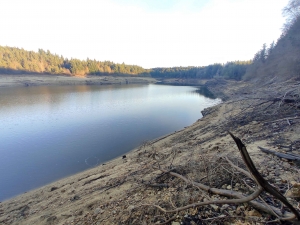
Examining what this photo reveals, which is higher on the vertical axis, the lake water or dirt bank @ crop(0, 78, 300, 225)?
dirt bank @ crop(0, 78, 300, 225)

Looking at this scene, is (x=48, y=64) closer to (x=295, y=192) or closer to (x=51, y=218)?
(x=51, y=218)

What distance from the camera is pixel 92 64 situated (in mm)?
97375

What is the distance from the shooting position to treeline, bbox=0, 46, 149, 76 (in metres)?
70.9

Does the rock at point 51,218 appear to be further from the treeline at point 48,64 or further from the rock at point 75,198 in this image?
the treeline at point 48,64

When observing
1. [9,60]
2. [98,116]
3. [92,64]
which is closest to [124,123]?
[98,116]

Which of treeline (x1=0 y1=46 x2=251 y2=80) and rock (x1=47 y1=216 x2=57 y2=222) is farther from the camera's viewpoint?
treeline (x1=0 y1=46 x2=251 y2=80)

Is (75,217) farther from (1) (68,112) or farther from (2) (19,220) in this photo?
(1) (68,112)

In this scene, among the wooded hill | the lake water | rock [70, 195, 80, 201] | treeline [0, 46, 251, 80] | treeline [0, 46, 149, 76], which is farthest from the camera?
treeline [0, 46, 149, 76]

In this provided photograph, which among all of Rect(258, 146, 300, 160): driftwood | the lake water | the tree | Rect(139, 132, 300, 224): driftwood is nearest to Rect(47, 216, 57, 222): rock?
Rect(139, 132, 300, 224): driftwood

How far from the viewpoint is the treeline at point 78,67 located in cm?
6912

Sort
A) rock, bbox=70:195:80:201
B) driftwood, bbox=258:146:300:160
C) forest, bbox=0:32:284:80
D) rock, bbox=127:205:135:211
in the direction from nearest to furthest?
rock, bbox=127:205:135:211 < driftwood, bbox=258:146:300:160 < rock, bbox=70:195:80:201 < forest, bbox=0:32:284:80

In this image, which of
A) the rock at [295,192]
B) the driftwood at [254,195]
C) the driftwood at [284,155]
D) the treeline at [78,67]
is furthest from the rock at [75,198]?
the treeline at [78,67]

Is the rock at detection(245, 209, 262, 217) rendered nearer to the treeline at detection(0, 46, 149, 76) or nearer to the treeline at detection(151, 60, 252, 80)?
the treeline at detection(151, 60, 252, 80)

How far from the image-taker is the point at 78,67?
3445 inches
